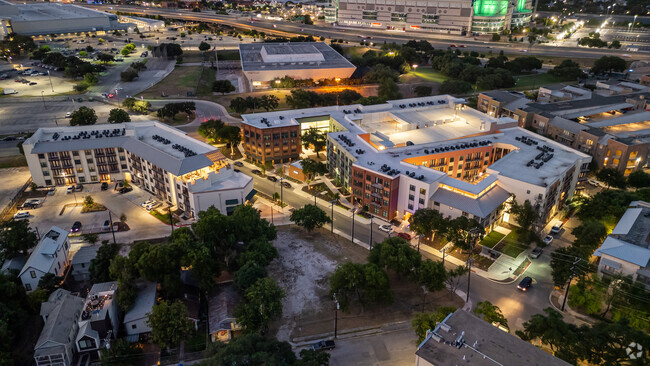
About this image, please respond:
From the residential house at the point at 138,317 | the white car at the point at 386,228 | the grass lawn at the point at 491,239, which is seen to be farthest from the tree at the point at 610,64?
the residential house at the point at 138,317

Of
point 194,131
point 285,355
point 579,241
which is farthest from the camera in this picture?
point 194,131

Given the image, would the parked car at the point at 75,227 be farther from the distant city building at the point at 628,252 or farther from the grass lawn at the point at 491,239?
the distant city building at the point at 628,252

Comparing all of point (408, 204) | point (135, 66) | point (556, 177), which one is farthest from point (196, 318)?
point (135, 66)

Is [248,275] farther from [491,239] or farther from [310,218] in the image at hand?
[491,239]

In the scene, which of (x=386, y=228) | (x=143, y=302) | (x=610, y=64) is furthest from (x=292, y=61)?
(x=143, y=302)

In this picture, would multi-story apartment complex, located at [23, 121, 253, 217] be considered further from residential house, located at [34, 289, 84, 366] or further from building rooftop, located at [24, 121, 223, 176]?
residential house, located at [34, 289, 84, 366]

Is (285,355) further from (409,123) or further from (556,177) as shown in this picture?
(409,123)

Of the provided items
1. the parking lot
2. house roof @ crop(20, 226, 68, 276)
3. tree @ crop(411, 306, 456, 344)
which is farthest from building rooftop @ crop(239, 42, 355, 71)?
tree @ crop(411, 306, 456, 344)
